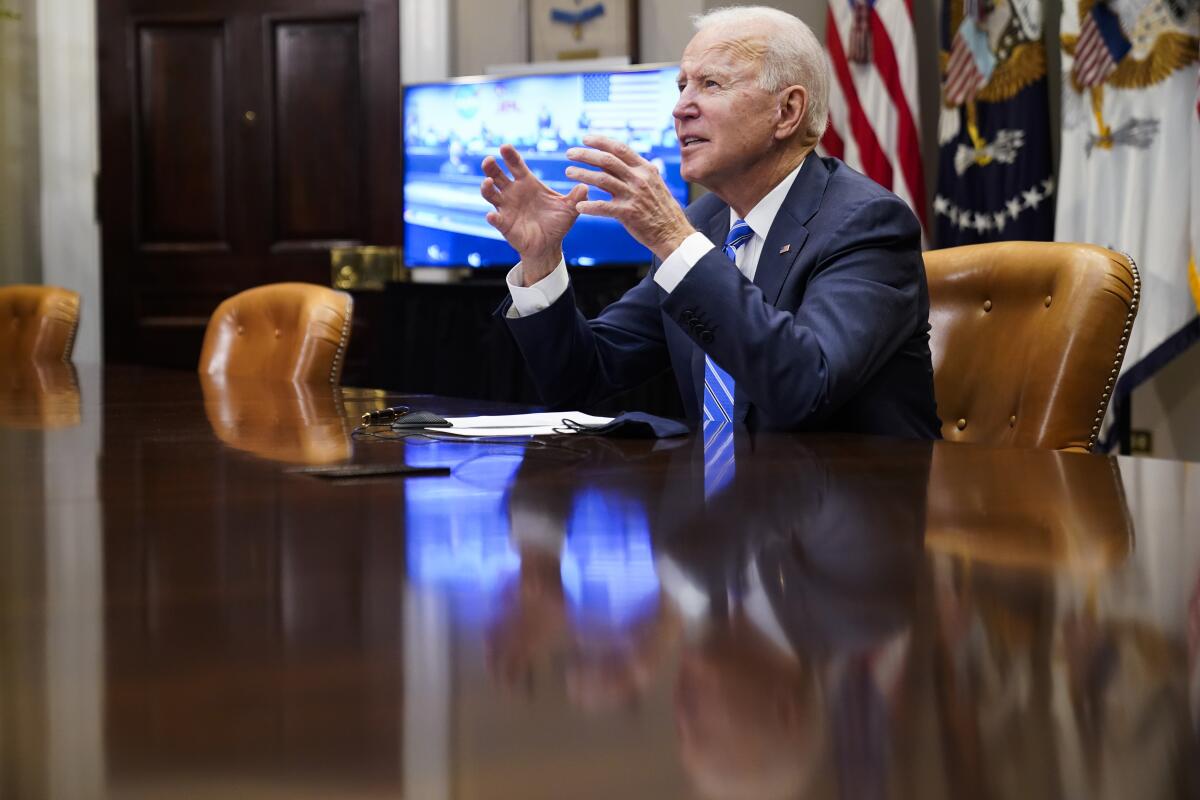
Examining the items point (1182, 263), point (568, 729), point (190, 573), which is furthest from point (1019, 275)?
point (1182, 263)

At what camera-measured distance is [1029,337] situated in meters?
1.69

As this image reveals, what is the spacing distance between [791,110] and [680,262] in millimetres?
507

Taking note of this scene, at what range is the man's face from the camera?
191 centimetres

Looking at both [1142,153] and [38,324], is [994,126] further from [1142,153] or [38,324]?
[38,324]

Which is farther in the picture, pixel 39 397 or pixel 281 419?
pixel 39 397

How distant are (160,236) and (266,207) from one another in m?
0.47

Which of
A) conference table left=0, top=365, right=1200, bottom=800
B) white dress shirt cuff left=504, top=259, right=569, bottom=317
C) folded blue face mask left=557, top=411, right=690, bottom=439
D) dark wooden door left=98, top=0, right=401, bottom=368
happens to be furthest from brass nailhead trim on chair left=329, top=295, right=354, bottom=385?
dark wooden door left=98, top=0, right=401, bottom=368

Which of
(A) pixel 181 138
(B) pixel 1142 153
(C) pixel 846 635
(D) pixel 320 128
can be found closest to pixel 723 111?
(C) pixel 846 635

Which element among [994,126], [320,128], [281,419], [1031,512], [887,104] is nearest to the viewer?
[1031,512]

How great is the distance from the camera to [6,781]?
30 centimetres

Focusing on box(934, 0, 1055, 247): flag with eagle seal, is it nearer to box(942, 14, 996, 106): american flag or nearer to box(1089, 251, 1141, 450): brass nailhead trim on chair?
box(942, 14, 996, 106): american flag

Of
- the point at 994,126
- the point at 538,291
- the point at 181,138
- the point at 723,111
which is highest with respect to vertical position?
the point at 181,138

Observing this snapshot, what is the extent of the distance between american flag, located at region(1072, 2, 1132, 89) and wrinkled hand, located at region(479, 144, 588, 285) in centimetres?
238

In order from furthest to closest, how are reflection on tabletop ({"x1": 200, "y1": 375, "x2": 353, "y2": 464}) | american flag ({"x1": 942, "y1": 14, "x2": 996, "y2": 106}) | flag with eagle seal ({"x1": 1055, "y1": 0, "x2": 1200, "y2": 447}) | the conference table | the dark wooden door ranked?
the dark wooden door, american flag ({"x1": 942, "y1": 14, "x2": 996, "y2": 106}), flag with eagle seal ({"x1": 1055, "y1": 0, "x2": 1200, "y2": 447}), reflection on tabletop ({"x1": 200, "y1": 375, "x2": 353, "y2": 464}), the conference table
